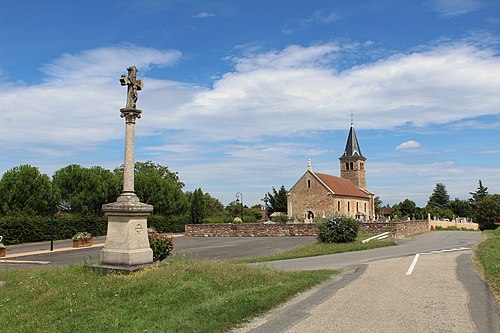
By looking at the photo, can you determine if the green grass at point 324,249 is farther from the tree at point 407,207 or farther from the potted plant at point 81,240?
the tree at point 407,207

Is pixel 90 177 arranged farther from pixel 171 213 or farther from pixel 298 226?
pixel 298 226

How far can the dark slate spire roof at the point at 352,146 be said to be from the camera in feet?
264

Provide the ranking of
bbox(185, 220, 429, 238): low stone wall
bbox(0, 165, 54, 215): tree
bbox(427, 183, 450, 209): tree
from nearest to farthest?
bbox(185, 220, 429, 238): low stone wall → bbox(0, 165, 54, 215): tree → bbox(427, 183, 450, 209): tree

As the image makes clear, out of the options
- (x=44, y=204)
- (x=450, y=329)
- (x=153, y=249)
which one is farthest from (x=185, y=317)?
(x=44, y=204)

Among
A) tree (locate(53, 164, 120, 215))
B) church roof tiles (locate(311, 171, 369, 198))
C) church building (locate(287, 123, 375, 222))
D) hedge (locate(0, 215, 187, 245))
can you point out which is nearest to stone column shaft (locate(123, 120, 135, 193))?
hedge (locate(0, 215, 187, 245))

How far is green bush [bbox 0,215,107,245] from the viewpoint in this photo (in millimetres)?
30766

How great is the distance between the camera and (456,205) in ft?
331

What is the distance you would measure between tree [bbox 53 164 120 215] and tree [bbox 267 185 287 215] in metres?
45.2

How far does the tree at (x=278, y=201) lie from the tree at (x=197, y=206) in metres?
29.9

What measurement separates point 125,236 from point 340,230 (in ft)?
43.7

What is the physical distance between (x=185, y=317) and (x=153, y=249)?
5.24 meters

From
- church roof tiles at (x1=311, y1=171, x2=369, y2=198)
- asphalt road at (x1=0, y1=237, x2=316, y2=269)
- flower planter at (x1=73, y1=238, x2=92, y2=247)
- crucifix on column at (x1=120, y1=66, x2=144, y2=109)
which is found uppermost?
church roof tiles at (x1=311, y1=171, x2=369, y2=198)

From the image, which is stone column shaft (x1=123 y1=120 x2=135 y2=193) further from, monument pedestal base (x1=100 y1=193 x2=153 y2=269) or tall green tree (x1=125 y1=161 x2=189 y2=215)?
tall green tree (x1=125 y1=161 x2=189 y2=215)

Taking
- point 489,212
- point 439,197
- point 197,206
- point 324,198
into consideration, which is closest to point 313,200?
point 324,198
